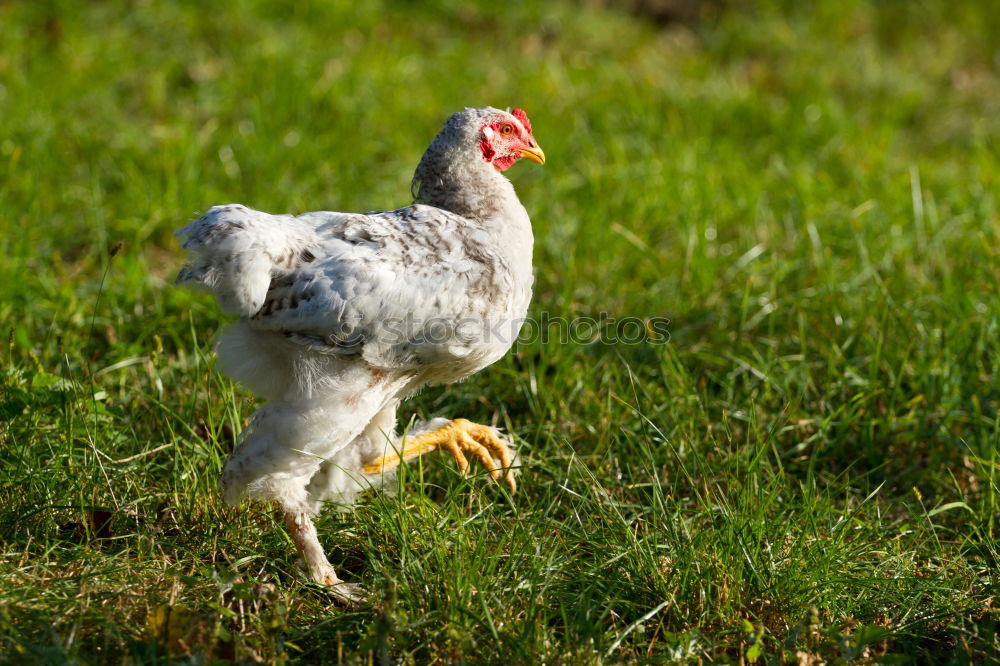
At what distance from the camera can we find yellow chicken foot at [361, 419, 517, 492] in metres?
3.25

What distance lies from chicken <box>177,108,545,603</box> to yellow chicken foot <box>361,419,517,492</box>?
0.15 metres

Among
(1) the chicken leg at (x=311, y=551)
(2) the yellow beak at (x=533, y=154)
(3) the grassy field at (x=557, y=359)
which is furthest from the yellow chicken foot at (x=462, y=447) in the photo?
(2) the yellow beak at (x=533, y=154)

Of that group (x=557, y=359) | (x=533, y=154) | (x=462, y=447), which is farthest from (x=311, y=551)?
(x=533, y=154)

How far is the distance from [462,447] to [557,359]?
0.68m

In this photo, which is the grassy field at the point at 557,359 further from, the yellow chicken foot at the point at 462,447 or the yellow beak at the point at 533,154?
the yellow beak at the point at 533,154

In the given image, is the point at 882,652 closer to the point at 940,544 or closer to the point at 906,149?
the point at 940,544

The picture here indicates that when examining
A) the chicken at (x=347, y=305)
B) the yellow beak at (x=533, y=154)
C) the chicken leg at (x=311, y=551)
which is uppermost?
the yellow beak at (x=533, y=154)

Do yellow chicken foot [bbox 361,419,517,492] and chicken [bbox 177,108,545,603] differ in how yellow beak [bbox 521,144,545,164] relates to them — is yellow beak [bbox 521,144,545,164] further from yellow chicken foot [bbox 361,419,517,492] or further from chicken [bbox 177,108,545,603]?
yellow chicken foot [bbox 361,419,517,492]

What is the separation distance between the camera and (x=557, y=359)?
3.90 metres

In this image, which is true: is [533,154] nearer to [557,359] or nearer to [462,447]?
[557,359]

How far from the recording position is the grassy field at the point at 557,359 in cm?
266

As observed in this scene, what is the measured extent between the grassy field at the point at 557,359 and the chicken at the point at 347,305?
29cm

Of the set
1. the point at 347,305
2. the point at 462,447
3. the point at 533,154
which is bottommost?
the point at 462,447

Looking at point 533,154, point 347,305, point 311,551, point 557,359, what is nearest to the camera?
point 347,305
